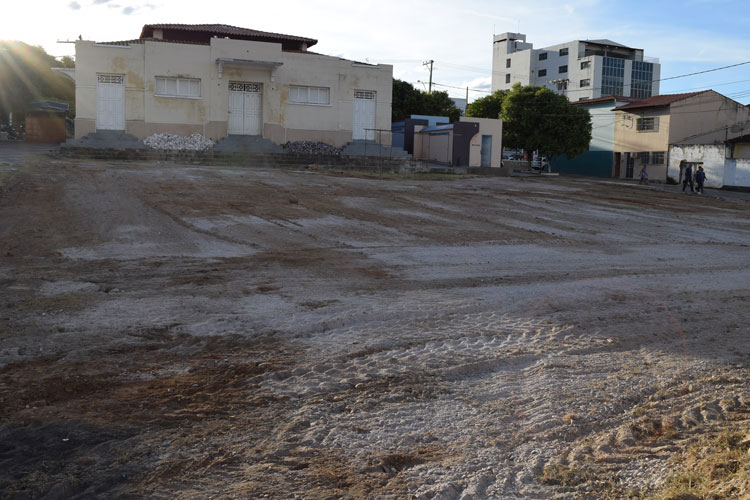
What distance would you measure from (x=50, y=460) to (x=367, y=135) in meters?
30.9

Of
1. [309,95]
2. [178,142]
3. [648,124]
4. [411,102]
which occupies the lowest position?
[178,142]

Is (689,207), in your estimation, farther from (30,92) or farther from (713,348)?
(30,92)

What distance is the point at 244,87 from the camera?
1251 inches

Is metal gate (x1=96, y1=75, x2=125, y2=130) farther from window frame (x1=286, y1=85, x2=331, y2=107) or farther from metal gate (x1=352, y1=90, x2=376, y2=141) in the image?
metal gate (x1=352, y1=90, x2=376, y2=141)

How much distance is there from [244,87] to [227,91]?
0.97 m

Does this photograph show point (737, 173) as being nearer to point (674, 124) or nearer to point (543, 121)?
point (674, 124)

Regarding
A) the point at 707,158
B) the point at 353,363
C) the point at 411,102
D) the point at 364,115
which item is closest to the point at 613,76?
the point at 411,102

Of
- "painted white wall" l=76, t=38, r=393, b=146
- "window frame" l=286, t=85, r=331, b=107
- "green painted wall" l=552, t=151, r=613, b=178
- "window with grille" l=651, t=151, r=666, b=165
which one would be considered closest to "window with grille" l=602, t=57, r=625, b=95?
"green painted wall" l=552, t=151, r=613, b=178

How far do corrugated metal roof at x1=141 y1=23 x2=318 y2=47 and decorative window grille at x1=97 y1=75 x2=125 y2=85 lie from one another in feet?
19.9

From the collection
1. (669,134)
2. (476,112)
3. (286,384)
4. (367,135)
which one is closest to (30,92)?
(367,135)

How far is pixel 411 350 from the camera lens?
5633mm

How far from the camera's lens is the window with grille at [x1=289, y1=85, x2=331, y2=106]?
32.3 meters

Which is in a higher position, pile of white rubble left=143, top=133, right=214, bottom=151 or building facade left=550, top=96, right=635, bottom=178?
building facade left=550, top=96, right=635, bottom=178

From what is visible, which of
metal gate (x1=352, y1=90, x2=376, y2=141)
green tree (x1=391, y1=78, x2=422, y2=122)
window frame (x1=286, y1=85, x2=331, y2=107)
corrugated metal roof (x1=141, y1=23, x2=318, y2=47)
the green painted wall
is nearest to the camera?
window frame (x1=286, y1=85, x2=331, y2=107)
